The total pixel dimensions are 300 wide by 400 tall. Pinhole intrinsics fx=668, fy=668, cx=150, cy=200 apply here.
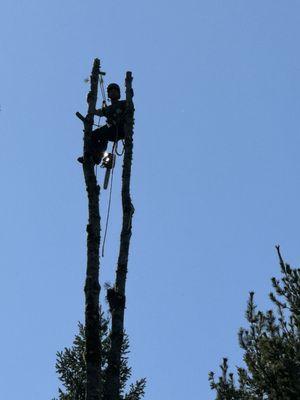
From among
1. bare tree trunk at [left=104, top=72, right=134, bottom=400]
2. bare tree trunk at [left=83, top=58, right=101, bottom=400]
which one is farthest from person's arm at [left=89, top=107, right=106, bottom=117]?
bare tree trunk at [left=104, top=72, right=134, bottom=400]

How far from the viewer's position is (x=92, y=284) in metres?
7.72

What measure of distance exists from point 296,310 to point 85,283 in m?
5.97

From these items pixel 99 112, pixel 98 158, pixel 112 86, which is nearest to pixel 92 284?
pixel 99 112

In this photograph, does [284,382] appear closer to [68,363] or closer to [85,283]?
[85,283]

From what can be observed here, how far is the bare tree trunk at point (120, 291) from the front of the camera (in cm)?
740

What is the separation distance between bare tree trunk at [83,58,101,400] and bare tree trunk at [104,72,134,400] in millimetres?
249

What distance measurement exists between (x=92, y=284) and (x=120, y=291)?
482 millimetres

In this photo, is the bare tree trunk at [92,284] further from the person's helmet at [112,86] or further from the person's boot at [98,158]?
the person's helmet at [112,86]

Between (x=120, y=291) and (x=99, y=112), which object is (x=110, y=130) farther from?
(x=120, y=291)

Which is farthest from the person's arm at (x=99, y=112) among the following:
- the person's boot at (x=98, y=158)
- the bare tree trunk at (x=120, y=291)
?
the person's boot at (x=98, y=158)

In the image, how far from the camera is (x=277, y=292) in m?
12.9

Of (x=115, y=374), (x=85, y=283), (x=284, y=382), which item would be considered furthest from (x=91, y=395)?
(x=284, y=382)

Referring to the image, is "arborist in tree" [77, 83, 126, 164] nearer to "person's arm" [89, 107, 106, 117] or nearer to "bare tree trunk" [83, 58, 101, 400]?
"person's arm" [89, 107, 106, 117]

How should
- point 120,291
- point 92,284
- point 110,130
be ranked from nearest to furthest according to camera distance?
1. point 92,284
2. point 120,291
3. point 110,130
